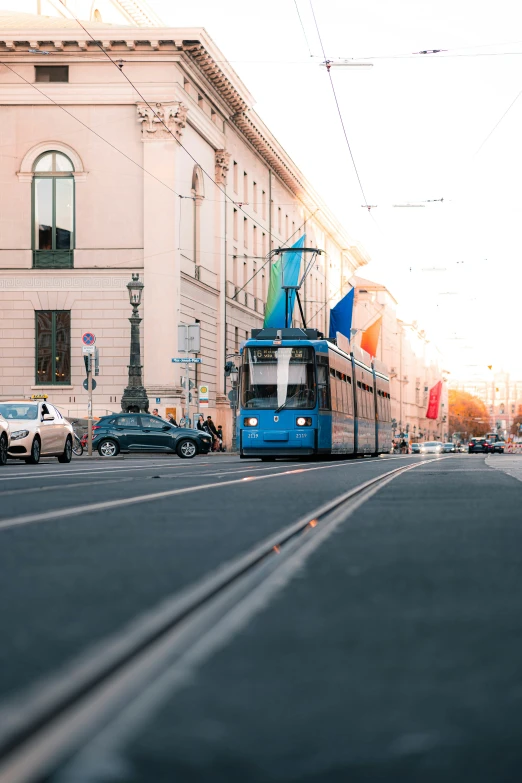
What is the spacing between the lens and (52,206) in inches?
1938

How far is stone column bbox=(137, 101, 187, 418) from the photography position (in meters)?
48.1

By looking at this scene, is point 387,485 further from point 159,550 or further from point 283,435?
point 283,435

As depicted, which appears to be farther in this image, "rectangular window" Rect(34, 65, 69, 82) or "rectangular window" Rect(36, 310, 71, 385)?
"rectangular window" Rect(36, 310, 71, 385)

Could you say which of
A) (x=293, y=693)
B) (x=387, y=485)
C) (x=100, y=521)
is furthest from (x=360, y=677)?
(x=387, y=485)

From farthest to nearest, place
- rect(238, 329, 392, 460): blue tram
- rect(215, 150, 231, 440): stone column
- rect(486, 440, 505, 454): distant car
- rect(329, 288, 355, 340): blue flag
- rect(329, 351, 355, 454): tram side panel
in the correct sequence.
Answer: rect(486, 440, 505, 454): distant car < rect(329, 288, 355, 340): blue flag < rect(215, 150, 231, 440): stone column < rect(329, 351, 355, 454): tram side panel < rect(238, 329, 392, 460): blue tram

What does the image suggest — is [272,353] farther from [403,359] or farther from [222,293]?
[403,359]

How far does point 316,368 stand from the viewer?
3139 centimetres

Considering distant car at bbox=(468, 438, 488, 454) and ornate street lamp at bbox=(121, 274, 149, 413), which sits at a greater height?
ornate street lamp at bbox=(121, 274, 149, 413)

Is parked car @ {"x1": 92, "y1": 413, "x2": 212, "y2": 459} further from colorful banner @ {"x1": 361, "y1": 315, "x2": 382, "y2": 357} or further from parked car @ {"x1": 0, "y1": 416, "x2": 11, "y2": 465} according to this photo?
colorful banner @ {"x1": 361, "y1": 315, "x2": 382, "y2": 357}

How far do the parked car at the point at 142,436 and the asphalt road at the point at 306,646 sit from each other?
97.4 feet

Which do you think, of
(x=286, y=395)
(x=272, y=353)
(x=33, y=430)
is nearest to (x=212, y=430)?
(x=272, y=353)

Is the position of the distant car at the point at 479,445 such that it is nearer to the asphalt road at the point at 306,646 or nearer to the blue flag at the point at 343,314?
the blue flag at the point at 343,314

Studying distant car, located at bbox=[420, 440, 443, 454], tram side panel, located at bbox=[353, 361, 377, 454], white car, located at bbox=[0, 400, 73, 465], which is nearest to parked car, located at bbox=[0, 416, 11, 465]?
white car, located at bbox=[0, 400, 73, 465]

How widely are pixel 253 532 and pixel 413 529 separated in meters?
1.17
